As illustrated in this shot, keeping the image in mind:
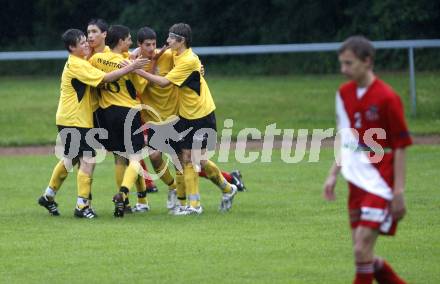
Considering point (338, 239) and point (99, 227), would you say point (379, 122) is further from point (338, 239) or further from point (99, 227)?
point (99, 227)

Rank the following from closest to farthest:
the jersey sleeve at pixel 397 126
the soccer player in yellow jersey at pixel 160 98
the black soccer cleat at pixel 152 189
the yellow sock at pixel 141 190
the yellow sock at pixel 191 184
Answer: the jersey sleeve at pixel 397 126
the yellow sock at pixel 191 184
the soccer player in yellow jersey at pixel 160 98
the yellow sock at pixel 141 190
the black soccer cleat at pixel 152 189

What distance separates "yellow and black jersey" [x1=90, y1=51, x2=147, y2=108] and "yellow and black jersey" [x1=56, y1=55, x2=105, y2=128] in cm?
14

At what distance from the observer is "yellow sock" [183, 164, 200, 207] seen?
39.9 ft

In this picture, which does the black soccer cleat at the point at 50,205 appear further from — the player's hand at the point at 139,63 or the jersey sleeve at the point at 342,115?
the jersey sleeve at the point at 342,115

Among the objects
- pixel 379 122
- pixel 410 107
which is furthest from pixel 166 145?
pixel 410 107

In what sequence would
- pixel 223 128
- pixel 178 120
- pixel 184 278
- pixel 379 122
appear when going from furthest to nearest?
pixel 223 128 < pixel 178 120 < pixel 184 278 < pixel 379 122

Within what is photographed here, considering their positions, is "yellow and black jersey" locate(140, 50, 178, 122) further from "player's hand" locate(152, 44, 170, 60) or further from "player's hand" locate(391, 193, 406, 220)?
"player's hand" locate(391, 193, 406, 220)

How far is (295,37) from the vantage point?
1453 inches

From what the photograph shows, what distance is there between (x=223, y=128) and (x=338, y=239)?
12456 millimetres

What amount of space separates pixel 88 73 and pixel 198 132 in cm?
142

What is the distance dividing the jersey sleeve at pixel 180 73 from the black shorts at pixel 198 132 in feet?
1.61

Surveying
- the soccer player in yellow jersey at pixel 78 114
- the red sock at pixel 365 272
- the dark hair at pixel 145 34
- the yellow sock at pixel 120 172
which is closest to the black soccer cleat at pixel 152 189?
the yellow sock at pixel 120 172

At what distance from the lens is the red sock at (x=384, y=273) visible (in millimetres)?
7242

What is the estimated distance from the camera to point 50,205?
12.2 m
